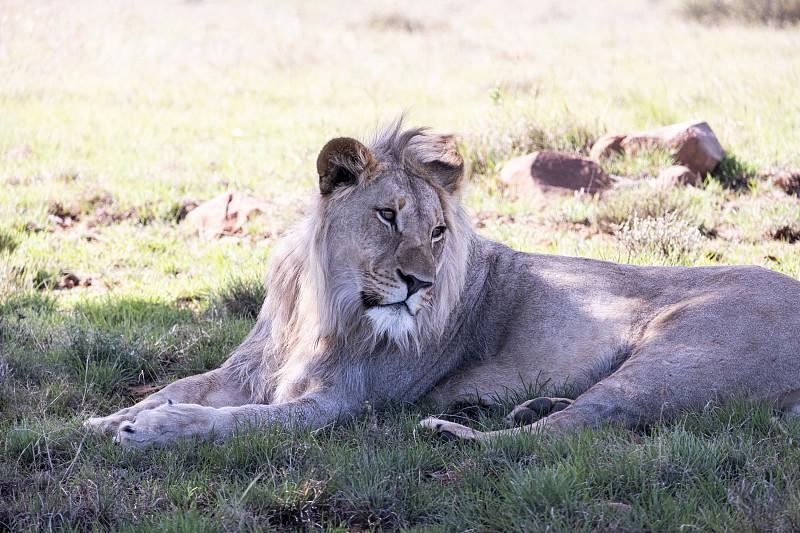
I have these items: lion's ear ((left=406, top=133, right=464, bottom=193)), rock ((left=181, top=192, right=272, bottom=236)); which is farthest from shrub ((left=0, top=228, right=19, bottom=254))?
lion's ear ((left=406, top=133, right=464, bottom=193))

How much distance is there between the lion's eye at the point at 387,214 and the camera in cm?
354

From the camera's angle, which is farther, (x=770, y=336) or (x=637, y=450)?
(x=770, y=336)

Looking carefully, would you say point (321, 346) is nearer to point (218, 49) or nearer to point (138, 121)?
point (138, 121)

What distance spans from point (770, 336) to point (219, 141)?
797 cm

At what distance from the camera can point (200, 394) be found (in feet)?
13.1

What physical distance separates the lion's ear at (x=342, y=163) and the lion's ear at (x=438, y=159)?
0.26m

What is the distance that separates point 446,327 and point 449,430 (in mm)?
740

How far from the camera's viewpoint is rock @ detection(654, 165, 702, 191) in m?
7.59

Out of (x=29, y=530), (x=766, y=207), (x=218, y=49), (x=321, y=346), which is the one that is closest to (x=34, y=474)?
(x=29, y=530)

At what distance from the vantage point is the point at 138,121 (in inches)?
437

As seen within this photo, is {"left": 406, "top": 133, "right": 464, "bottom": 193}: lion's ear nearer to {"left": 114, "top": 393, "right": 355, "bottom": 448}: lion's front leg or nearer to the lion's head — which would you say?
the lion's head

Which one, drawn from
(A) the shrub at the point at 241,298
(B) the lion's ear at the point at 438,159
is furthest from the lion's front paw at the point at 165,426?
(A) the shrub at the point at 241,298

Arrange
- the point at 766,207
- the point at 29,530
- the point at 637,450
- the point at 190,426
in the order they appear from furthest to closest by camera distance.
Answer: the point at 766,207, the point at 190,426, the point at 637,450, the point at 29,530

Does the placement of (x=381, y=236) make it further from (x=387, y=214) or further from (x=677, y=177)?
(x=677, y=177)
